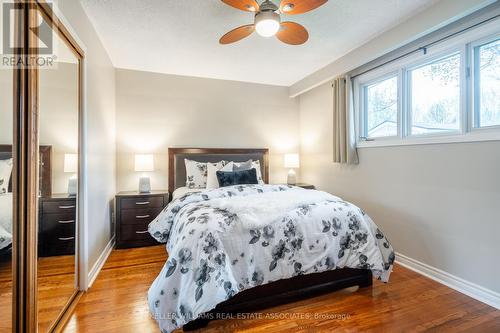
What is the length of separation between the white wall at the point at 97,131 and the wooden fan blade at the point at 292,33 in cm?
165

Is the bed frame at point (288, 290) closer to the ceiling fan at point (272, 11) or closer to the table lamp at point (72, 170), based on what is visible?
the table lamp at point (72, 170)

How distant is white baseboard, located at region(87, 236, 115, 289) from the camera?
229cm

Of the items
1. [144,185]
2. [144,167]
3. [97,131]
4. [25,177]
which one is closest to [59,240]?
[25,177]

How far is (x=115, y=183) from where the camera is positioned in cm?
359

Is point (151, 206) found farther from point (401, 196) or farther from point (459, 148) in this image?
point (459, 148)

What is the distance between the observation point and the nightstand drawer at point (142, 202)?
125 inches

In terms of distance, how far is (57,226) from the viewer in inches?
68.6

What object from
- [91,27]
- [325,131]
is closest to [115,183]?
[91,27]

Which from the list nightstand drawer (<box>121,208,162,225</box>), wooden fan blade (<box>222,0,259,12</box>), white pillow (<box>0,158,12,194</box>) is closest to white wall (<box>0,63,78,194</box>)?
white pillow (<box>0,158,12,194</box>)

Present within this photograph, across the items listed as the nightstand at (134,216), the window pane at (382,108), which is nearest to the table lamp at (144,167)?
the nightstand at (134,216)

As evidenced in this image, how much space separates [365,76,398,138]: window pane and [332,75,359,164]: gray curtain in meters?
0.22

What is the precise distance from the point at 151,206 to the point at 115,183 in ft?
2.48

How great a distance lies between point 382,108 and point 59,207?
11.1ft

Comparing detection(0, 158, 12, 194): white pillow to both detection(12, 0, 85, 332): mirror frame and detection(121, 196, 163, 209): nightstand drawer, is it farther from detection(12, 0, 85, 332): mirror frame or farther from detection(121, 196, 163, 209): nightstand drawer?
detection(121, 196, 163, 209): nightstand drawer
